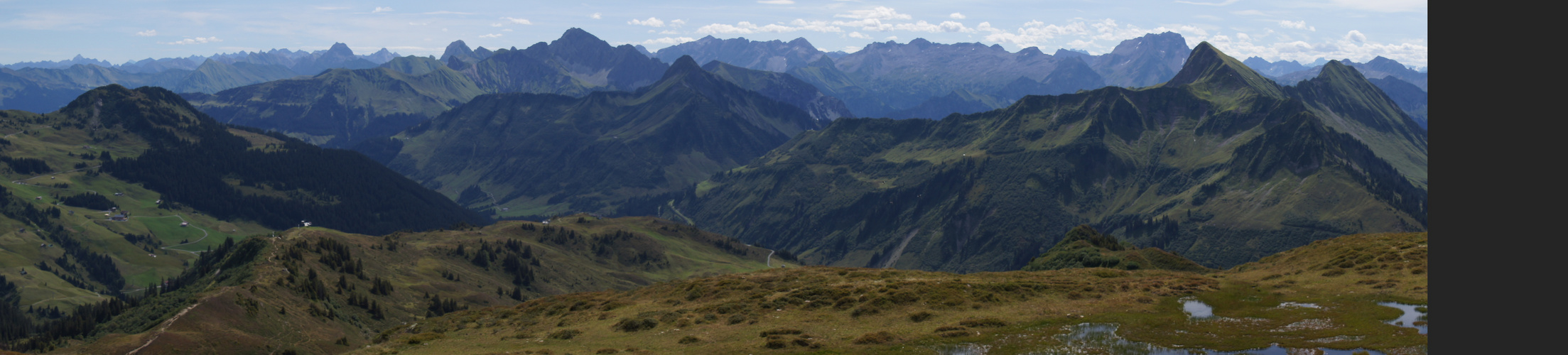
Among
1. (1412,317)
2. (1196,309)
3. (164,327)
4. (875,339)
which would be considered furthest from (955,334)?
(164,327)

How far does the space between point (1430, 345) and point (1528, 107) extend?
338cm

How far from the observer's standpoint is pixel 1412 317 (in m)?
48.0

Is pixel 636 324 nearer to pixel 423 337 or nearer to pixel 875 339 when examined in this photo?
pixel 423 337

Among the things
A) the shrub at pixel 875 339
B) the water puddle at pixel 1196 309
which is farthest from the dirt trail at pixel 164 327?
the water puddle at pixel 1196 309

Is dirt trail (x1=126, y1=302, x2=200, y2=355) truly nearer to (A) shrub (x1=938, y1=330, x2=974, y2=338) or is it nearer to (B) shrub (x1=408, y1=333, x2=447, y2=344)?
(B) shrub (x1=408, y1=333, x2=447, y2=344)

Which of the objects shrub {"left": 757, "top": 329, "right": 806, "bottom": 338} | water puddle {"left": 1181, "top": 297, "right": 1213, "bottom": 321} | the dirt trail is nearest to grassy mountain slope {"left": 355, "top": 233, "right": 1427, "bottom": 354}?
shrub {"left": 757, "top": 329, "right": 806, "bottom": 338}

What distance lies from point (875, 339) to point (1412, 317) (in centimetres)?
3204

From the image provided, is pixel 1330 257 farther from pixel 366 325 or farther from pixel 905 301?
pixel 366 325

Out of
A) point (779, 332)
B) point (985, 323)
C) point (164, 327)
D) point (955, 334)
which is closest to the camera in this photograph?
point (955, 334)

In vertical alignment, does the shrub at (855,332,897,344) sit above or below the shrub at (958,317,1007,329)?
above

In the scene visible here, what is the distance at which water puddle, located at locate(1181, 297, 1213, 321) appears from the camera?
56188 millimetres

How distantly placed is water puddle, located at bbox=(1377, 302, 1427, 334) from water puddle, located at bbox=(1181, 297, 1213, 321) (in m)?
10.3

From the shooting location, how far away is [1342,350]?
40906 millimetres

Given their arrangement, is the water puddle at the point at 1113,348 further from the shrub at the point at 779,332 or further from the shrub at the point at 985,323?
the shrub at the point at 779,332
